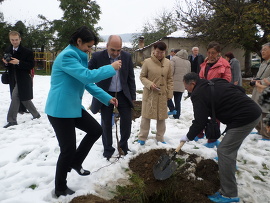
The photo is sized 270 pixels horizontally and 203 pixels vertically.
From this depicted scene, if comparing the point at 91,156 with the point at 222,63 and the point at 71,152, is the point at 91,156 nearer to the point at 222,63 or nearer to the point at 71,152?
the point at 71,152

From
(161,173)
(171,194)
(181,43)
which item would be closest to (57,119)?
(161,173)

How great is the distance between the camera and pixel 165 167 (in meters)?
3.04

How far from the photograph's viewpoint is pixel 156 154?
371 centimetres

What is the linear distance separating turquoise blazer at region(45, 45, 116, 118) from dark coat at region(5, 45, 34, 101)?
3197 mm

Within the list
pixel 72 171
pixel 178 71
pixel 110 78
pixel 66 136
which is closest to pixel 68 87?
pixel 66 136

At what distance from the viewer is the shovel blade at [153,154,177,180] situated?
2.94 meters

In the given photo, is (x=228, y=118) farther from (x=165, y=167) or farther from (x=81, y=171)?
(x=81, y=171)

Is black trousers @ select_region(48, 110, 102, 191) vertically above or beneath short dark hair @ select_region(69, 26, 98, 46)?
beneath

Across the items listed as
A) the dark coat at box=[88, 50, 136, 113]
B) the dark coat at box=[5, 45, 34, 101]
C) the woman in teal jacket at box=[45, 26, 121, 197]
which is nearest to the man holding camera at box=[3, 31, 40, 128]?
the dark coat at box=[5, 45, 34, 101]

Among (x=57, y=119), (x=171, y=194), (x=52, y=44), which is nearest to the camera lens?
(x=57, y=119)

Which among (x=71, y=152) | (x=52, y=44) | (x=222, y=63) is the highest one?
(x=52, y=44)

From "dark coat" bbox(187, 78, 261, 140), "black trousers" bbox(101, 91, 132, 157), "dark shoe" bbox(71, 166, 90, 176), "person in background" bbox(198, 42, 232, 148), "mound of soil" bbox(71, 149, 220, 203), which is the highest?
"person in background" bbox(198, 42, 232, 148)

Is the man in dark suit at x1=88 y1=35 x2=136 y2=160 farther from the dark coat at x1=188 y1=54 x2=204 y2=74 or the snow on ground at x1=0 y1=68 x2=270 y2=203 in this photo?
the dark coat at x1=188 y1=54 x2=204 y2=74

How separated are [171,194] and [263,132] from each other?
2.85 metres
